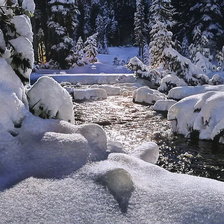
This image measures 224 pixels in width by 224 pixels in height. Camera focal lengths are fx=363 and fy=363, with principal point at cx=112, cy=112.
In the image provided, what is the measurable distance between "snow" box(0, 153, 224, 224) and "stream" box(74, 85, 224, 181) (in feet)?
4.97

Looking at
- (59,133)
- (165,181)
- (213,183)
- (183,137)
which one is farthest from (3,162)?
(183,137)

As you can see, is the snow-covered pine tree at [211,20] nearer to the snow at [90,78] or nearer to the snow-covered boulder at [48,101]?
the snow at [90,78]

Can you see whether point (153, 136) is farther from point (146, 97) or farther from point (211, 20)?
point (211, 20)

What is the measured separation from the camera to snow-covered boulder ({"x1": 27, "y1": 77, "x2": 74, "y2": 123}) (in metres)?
5.58

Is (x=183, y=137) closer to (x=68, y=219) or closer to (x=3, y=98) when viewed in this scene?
(x=3, y=98)

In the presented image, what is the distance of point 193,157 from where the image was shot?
28.0 ft

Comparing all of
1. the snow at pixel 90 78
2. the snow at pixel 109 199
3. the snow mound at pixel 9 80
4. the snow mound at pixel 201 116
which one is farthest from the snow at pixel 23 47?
the snow at pixel 90 78

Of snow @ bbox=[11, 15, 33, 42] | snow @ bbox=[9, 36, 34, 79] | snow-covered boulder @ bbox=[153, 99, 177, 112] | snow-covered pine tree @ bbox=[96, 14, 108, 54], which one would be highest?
snow @ bbox=[11, 15, 33, 42]

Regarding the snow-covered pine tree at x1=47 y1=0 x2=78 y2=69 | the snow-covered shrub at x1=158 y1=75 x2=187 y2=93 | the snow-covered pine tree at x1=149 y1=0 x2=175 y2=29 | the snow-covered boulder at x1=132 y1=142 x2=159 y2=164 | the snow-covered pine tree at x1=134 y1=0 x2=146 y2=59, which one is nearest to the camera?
the snow-covered boulder at x1=132 y1=142 x2=159 y2=164

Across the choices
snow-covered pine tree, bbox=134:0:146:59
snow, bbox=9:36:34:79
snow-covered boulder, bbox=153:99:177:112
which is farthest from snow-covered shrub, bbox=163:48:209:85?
snow-covered pine tree, bbox=134:0:146:59

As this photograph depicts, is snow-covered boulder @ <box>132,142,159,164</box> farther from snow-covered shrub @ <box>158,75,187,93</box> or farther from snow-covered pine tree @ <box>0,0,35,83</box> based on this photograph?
snow-covered shrub @ <box>158,75,187,93</box>

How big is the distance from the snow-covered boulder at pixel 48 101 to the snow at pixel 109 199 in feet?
6.83

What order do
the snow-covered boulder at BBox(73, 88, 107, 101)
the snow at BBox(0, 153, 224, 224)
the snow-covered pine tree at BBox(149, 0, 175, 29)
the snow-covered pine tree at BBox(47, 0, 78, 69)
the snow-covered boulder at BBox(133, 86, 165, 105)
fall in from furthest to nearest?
the snow-covered pine tree at BBox(149, 0, 175, 29), the snow-covered pine tree at BBox(47, 0, 78, 69), the snow-covered boulder at BBox(73, 88, 107, 101), the snow-covered boulder at BBox(133, 86, 165, 105), the snow at BBox(0, 153, 224, 224)

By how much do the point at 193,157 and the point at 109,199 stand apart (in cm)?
564
